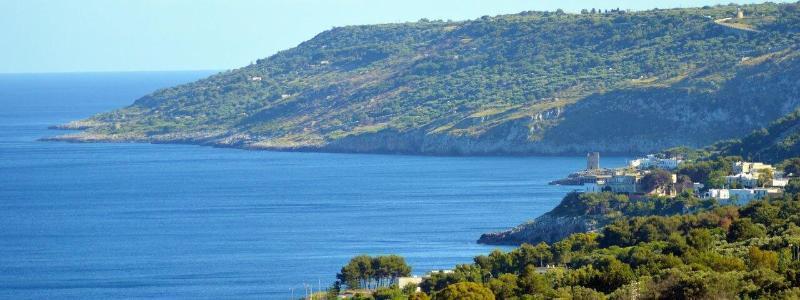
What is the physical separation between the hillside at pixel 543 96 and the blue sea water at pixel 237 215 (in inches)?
231

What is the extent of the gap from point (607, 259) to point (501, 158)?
290 ft

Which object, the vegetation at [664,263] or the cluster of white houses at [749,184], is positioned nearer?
the vegetation at [664,263]

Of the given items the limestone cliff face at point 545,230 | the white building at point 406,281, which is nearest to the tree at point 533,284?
the white building at point 406,281

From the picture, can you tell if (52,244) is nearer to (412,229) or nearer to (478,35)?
(412,229)

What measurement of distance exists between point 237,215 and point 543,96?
63927 millimetres

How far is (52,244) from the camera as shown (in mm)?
89688

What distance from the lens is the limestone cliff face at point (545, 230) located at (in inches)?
3233

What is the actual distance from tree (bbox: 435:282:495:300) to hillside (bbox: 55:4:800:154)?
9157 centimetres

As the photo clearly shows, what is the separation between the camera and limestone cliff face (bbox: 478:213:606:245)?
8212 centimetres

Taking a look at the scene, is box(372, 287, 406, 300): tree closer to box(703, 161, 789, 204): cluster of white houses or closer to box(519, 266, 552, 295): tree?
box(519, 266, 552, 295): tree

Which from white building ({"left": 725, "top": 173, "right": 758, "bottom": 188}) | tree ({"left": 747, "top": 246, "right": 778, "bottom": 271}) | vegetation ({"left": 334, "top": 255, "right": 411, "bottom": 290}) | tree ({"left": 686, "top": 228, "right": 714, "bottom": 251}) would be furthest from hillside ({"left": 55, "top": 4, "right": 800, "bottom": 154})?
tree ({"left": 747, "top": 246, "right": 778, "bottom": 271})

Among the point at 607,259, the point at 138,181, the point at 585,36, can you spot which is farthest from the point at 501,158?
the point at 607,259

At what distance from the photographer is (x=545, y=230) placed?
272 ft

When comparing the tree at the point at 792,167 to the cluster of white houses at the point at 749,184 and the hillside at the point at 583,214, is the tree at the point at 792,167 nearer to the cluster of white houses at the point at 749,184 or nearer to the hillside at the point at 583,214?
the cluster of white houses at the point at 749,184
